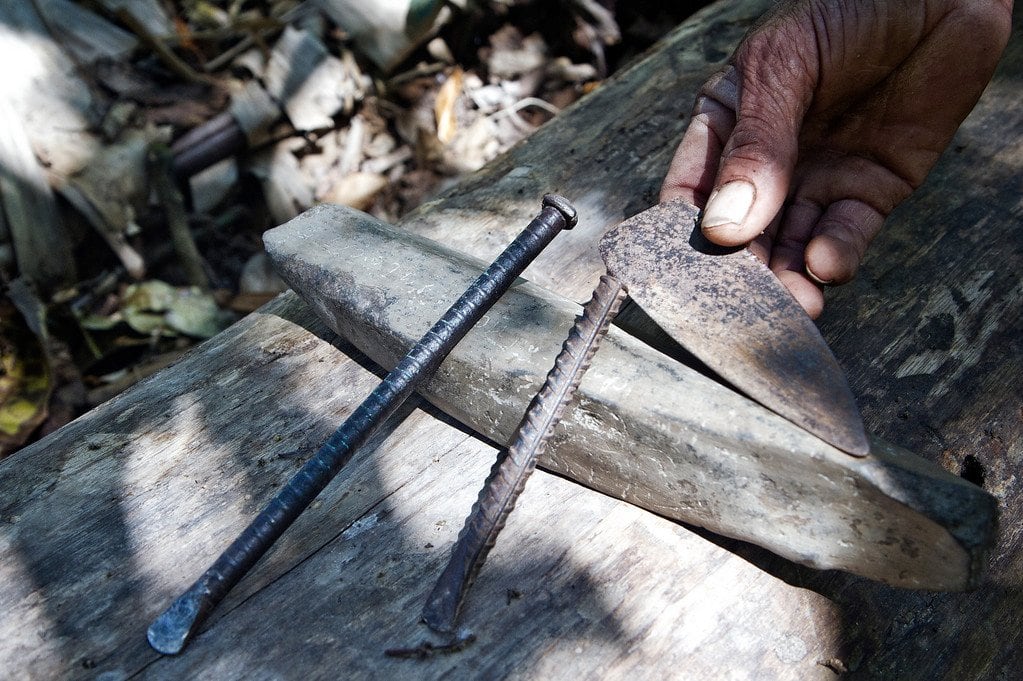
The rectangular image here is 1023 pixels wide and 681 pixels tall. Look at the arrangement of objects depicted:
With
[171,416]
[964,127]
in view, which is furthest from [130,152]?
[964,127]

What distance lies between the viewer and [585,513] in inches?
61.5

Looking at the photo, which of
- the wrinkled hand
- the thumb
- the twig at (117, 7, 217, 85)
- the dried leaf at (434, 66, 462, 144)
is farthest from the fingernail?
the twig at (117, 7, 217, 85)

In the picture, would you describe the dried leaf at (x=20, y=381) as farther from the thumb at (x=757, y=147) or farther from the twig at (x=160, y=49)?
the thumb at (x=757, y=147)

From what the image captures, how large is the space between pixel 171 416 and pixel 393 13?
253 centimetres

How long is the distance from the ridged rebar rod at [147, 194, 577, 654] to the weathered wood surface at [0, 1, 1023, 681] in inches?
2.1

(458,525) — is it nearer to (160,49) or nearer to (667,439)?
(667,439)

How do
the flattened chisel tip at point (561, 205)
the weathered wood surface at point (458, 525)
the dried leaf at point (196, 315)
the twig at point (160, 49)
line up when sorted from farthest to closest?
the twig at point (160, 49)
the dried leaf at point (196, 315)
the flattened chisel tip at point (561, 205)
the weathered wood surface at point (458, 525)

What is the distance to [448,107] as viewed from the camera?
3.84m

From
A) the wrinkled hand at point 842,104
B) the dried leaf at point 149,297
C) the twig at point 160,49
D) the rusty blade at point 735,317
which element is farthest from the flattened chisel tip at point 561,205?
the twig at point 160,49

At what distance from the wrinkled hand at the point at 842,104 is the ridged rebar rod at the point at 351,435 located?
46 centimetres

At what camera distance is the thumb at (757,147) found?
166 cm

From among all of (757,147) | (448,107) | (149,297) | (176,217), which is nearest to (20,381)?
(149,297)

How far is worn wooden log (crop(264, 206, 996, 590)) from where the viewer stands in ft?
4.14

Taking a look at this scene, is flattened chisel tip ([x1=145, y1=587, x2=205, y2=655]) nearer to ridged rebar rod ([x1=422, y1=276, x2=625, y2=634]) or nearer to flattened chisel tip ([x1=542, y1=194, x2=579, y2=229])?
ridged rebar rod ([x1=422, y1=276, x2=625, y2=634])
